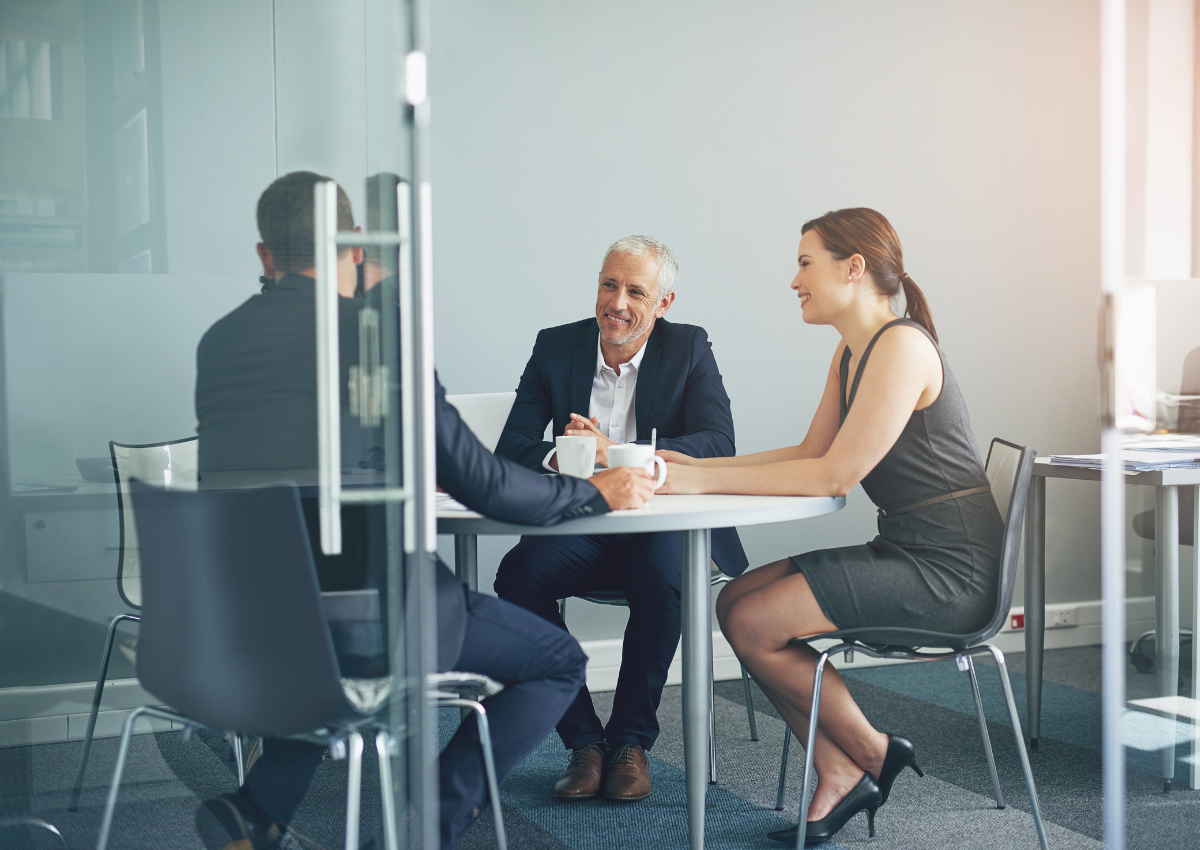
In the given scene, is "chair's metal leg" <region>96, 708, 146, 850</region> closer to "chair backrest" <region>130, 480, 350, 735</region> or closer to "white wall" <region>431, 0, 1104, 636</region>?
"chair backrest" <region>130, 480, 350, 735</region>

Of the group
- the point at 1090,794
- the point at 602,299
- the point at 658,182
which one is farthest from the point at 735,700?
the point at 658,182

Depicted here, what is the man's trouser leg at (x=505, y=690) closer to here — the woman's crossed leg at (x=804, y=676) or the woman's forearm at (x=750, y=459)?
the woman's crossed leg at (x=804, y=676)

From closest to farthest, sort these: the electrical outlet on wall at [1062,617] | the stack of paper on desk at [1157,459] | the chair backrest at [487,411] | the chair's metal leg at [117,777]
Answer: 1. the chair's metal leg at [117,777]
2. the stack of paper on desk at [1157,459]
3. the chair backrest at [487,411]
4. the electrical outlet on wall at [1062,617]

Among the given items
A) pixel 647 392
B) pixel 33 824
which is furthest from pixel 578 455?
pixel 33 824

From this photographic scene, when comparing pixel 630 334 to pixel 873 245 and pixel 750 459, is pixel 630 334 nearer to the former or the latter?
pixel 750 459

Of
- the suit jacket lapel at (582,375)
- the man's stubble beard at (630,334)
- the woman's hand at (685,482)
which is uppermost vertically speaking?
the man's stubble beard at (630,334)

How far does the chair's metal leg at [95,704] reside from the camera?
1340mm

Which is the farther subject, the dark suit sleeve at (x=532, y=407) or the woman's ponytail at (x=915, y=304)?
the dark suit sleeve at (x=532, y=407)

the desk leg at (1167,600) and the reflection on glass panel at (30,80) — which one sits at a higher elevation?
the reflection on glass panel at (30,80)

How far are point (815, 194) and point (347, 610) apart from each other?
8.63ft

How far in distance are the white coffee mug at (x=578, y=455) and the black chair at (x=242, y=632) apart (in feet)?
2.00

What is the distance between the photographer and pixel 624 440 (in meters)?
2.58

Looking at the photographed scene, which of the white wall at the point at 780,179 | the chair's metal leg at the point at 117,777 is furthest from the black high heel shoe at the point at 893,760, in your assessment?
the white wall at the point at 780,179

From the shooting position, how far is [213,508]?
1.23m
